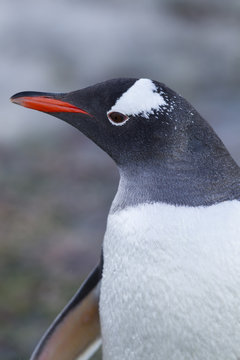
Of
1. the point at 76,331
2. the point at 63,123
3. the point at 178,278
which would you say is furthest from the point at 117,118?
the point at 63,123

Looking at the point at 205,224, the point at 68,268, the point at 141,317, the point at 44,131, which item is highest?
the point at 205,224

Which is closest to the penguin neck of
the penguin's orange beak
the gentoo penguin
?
the gentoo penguin

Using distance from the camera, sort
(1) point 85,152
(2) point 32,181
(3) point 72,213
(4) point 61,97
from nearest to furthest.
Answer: (4) point 61,97, (3) point 72,213, (2) point 32,181, (1) point 85,152

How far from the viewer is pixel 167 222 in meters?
1.89

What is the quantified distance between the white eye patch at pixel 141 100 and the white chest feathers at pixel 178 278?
0.75ft

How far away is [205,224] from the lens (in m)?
1.88

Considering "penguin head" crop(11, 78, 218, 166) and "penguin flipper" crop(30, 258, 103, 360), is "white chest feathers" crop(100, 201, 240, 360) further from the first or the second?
"penguin flipper" crop(30, 258, 103, 360)

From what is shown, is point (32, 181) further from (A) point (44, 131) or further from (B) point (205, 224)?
(B) point (205, 224)

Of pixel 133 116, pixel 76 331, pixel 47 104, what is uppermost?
pixel 133 116

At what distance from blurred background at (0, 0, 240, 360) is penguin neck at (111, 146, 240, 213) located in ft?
5.14

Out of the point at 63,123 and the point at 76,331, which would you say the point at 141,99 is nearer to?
the point at 76,331

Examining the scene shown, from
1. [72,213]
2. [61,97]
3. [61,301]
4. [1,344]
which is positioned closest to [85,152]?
[72,213]

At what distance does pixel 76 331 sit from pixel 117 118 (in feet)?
2.43

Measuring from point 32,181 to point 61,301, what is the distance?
146cm
